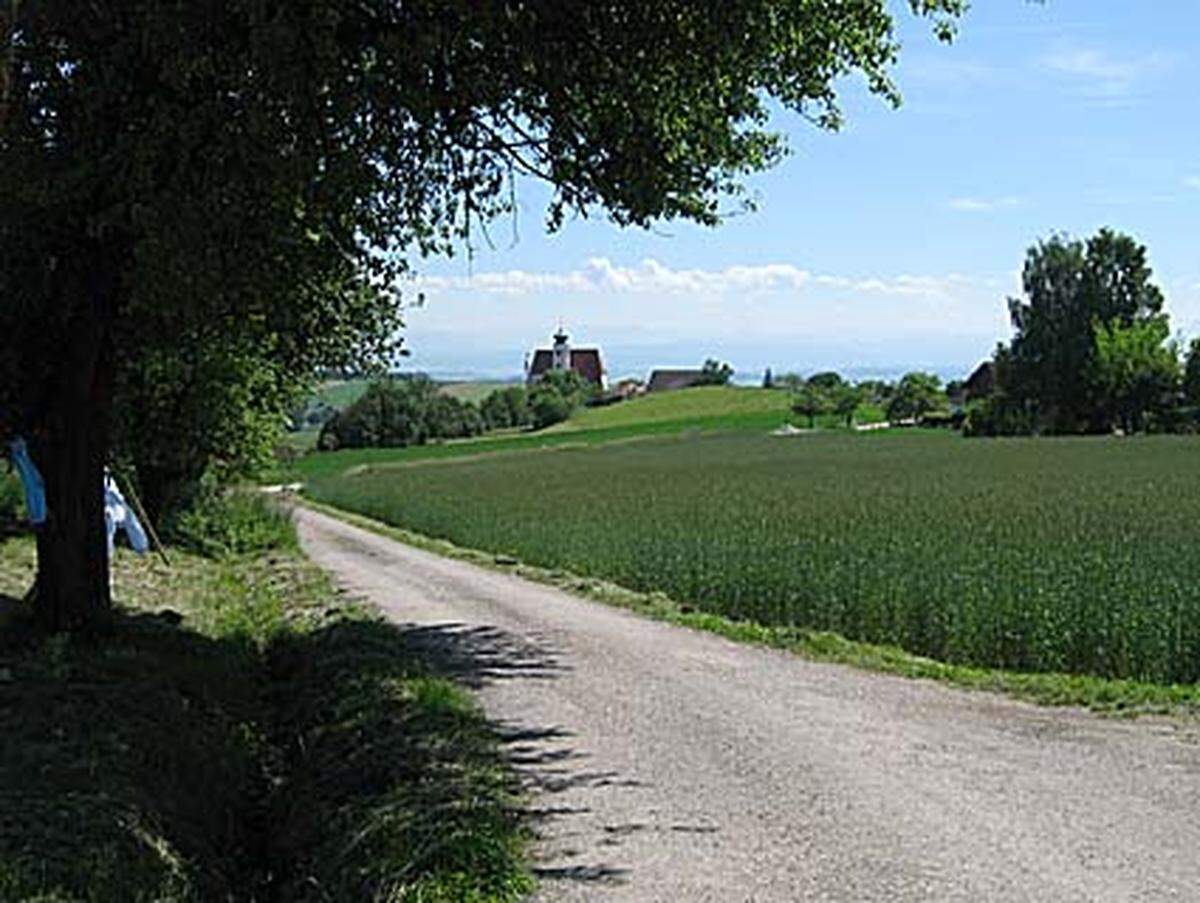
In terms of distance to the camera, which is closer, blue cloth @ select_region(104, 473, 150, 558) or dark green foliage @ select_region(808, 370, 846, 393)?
blue cloth @ select_region(104, 473, 150, 558)

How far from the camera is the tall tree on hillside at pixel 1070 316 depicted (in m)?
120

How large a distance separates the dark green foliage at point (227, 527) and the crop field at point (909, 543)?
4.88 metres

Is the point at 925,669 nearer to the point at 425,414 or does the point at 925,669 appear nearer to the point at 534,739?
the point at 534,739

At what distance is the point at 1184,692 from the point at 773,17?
727 cm

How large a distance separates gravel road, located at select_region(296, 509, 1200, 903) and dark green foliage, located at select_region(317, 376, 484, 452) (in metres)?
114

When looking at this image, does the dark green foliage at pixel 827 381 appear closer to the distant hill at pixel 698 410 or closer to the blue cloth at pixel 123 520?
the distant hill at pixel 698 410

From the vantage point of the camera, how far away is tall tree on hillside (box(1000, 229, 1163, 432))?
120 meters

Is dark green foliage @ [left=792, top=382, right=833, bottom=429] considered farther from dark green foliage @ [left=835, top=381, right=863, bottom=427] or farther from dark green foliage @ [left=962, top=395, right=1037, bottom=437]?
dark green foliage @ [left=962, top=395, right=1037, bottom=437]

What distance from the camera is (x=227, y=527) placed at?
43031 millimetres

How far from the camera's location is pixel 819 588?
21.1 m

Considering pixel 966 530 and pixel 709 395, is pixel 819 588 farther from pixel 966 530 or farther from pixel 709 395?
pixel 709 395

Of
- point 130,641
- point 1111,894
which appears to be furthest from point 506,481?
point 1111,894

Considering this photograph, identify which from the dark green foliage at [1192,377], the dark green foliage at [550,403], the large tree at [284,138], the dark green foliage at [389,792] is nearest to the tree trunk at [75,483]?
the large tree at [284,138]

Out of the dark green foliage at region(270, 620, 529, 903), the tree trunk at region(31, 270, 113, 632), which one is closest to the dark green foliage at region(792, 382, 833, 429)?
the tree trunk at region(31, 270, 113, 632)
